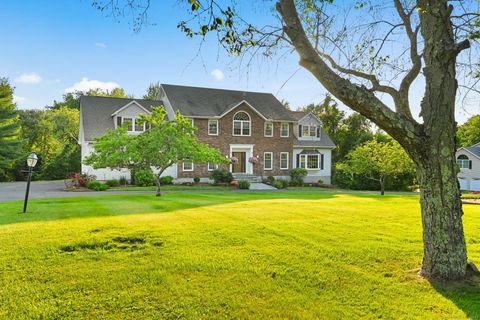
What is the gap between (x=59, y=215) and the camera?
9.44 metres

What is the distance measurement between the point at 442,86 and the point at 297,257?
11.0 ft

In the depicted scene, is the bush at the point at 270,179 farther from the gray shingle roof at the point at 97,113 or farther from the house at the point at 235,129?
the gray shingle roof at the point at 97,113

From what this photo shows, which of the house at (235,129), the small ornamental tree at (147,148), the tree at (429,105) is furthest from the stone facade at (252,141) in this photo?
the tree at (429,105)

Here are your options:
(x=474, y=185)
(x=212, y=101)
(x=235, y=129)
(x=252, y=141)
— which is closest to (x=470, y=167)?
(x=474, y=185)

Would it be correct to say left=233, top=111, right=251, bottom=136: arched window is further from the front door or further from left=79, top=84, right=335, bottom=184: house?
the front door

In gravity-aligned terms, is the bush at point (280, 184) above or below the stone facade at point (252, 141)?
below

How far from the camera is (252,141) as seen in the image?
31016 mm

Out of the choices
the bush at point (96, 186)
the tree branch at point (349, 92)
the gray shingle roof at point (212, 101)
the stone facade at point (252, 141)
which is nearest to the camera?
the tree branch at point (349, 92)

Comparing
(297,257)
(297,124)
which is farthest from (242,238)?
(297,124)

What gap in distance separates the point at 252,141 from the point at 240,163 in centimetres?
241

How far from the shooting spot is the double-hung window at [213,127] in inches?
1167

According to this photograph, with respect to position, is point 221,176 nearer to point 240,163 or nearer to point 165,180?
→ point 240,163

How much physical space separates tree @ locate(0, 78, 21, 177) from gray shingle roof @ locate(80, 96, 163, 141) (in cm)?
980

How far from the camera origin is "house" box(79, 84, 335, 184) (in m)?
28.3
